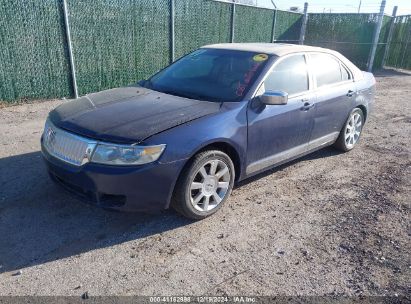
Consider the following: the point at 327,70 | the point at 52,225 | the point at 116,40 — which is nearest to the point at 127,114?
the point at 52,225

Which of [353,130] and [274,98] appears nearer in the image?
[274,98]

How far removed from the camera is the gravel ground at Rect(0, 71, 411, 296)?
9.09 ft

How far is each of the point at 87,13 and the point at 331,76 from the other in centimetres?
557

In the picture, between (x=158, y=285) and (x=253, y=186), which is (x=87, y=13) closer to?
(x=253, y=186)

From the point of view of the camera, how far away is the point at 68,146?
3248mm

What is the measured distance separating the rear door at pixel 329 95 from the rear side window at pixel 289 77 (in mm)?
208

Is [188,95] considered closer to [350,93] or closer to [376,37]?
[350,93]

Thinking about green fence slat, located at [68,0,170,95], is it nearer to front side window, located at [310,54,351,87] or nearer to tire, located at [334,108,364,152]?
front side window, located at [310,54,351,87]

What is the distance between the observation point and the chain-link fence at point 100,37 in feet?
23.3

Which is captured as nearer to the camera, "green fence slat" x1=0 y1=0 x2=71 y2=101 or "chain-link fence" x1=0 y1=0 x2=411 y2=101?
"green fence slat" x1=0 y1=0 x2=71 y2=101

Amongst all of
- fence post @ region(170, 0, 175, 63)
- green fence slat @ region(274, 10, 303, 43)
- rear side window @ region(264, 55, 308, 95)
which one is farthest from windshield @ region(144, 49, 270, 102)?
green fence slat @ region(274, 10, 303, 43)

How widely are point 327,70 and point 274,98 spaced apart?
65.5 inches

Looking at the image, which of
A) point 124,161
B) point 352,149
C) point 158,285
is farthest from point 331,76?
point 158,285

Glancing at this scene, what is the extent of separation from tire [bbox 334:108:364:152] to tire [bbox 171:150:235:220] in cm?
252
